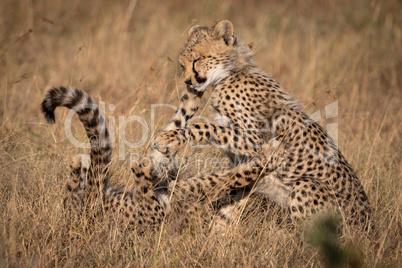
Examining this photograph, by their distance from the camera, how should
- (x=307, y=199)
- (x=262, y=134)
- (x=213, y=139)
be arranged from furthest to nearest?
(x=262, y=134) → (x=213, y=139) → (x=307, y=199)

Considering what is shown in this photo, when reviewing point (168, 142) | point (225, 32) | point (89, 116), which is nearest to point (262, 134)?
point (168, 142)

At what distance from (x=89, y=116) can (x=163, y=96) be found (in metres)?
1.57

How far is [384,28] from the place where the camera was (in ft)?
23.2

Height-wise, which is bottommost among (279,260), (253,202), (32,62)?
(279,260)

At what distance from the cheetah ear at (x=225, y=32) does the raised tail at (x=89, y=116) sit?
1098 millimetres

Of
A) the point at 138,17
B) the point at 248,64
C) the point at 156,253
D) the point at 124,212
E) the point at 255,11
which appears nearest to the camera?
the point at 156,253

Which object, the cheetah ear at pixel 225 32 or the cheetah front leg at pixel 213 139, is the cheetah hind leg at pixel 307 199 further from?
A: the cheetah ear at pixel 225 32

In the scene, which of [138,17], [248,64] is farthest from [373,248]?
[138,17]

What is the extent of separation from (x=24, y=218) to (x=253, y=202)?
1499 mm

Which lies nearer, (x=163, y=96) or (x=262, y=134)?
(x=262, y=134)

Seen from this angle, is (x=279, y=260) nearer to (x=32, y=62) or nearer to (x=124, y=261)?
(x=124, y=261)

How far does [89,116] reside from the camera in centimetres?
299

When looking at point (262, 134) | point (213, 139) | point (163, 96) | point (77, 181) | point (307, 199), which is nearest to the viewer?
point (307, 199)

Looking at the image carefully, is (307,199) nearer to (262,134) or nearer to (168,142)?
(262,134)
